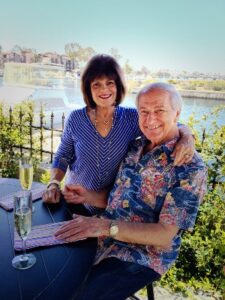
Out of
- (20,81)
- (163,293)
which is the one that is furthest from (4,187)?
(20,81)

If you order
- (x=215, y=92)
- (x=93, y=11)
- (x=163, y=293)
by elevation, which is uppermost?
(x=93, y=11)

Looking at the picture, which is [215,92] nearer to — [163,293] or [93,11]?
[163,293]

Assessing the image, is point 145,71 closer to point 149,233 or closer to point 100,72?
point 100,72

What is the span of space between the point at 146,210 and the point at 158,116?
0.46 metres

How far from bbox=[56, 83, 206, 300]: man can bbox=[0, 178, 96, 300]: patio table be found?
10 centimetres

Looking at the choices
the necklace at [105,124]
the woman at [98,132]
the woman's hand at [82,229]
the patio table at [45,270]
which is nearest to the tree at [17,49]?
the woman at [98,132]

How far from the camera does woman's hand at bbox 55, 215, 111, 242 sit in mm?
1345

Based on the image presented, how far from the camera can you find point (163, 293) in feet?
7.34

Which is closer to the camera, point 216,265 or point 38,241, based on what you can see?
point 38,241

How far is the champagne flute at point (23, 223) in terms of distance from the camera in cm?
113

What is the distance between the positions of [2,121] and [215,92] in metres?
2.81

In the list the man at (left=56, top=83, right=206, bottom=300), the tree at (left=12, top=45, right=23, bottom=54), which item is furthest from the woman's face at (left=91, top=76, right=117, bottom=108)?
the tree at (left=12, top=45, right=23, bottom=54)

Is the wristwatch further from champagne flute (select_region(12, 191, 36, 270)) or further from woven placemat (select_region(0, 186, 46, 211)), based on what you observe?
woven placemat (select_region(0, 186, 46, 211))

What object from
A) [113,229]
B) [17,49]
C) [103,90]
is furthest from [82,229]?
[17,49]
